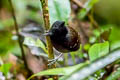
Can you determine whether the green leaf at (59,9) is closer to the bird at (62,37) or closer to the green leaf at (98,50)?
the bird at (62,37)

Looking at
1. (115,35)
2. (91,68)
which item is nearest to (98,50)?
(91,68)

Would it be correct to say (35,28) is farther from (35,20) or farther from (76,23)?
(35,20)

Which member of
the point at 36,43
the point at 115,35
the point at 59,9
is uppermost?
the point at 59,9

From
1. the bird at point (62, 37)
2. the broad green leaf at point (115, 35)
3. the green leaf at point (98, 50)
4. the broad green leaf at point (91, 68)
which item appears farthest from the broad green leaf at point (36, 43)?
the broad green leaf at point (115, 35)

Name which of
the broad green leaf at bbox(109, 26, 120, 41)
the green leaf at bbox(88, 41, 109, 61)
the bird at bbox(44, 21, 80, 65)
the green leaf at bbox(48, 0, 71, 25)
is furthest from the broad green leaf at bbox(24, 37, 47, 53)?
the broad green leaf at bbox(109, 26, 120, 41)

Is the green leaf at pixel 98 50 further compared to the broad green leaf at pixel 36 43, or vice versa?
the broad green leaf at pixel 36 43

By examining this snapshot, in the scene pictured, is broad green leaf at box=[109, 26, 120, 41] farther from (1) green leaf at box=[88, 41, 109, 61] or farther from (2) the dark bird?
(1) green leaf at box=[88, 41, 109, 61]

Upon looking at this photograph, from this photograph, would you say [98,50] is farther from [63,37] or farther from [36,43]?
[36,43]

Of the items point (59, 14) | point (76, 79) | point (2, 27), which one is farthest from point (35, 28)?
point (2, 27)
